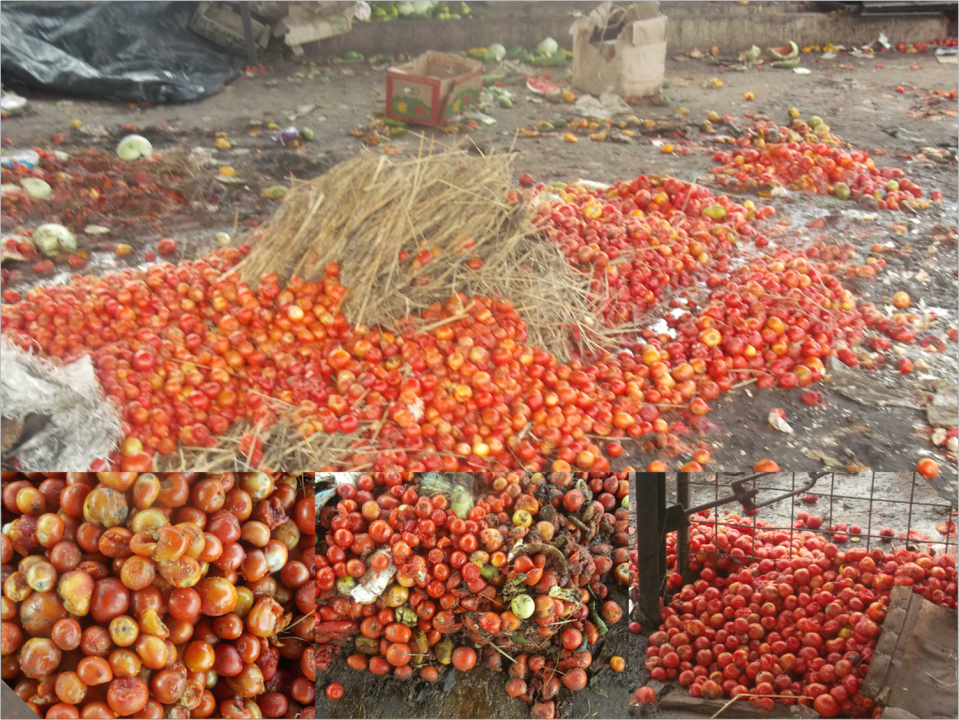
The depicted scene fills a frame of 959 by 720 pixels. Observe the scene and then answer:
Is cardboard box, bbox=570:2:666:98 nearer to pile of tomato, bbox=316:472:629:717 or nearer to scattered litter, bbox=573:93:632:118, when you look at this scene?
scattered litter, bbox=573:93:632:118

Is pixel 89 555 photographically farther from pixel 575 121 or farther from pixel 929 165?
pixel 929 165

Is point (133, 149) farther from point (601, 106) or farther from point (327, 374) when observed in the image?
point (601, 106)

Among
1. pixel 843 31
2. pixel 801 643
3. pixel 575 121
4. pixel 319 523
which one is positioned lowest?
pixel 801 643

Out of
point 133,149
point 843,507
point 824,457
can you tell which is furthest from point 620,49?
point 843,507

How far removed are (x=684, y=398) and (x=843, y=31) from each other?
2.28 meters

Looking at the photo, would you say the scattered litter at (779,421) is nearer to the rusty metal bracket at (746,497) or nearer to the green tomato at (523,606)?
the rusty metal bracket at (746,497)

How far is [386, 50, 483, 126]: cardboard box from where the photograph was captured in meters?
3.45

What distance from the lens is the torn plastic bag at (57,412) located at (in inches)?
102

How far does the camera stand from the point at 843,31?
383 centimetres

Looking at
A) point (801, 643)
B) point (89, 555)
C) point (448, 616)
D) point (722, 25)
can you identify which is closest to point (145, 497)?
point (89, 555)

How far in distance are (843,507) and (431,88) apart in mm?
2387

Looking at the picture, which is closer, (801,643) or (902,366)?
(801,643)

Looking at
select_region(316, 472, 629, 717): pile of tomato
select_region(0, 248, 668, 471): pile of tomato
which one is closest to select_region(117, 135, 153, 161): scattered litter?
select_region(0, 248, 668, 471): pile of tomato

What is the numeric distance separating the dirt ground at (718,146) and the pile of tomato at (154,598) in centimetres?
149
